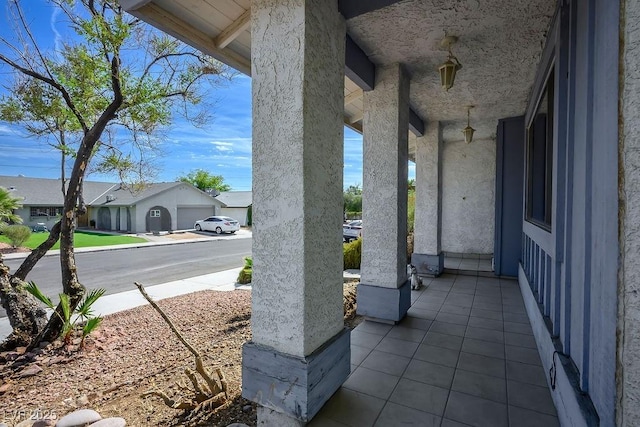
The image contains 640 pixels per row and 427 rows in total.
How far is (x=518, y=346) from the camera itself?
3.40 m

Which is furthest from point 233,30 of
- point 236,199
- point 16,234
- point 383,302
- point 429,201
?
point 236,199

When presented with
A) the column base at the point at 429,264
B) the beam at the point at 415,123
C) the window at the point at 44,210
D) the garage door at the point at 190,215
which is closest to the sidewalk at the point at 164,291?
the column base at the point at 429,264

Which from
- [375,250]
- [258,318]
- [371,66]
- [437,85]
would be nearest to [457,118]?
[437,85]

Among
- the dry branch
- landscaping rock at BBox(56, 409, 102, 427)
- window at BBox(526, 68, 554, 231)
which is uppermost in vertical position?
window at BBox(526, 68, 554, 231)

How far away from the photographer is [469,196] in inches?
327

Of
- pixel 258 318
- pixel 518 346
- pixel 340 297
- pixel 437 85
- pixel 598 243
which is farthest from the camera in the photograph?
pixel 437 85

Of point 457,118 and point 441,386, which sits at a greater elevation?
point 457,118

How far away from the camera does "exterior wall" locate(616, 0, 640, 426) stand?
1.12m

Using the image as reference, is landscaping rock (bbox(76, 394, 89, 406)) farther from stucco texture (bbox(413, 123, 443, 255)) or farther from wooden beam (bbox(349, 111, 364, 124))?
stucco texture (bbox(413, 123, 443, 255))

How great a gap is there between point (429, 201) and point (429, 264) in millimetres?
1434

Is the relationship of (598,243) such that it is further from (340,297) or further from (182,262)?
(182,262)

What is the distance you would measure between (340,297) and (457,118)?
5385 millimetres

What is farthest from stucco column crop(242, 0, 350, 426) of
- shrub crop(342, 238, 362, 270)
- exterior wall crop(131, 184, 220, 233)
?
exterior wall crop(131, 184, 220, 233)

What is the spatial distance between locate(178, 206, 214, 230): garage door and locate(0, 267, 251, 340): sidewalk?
18788 millimetres
